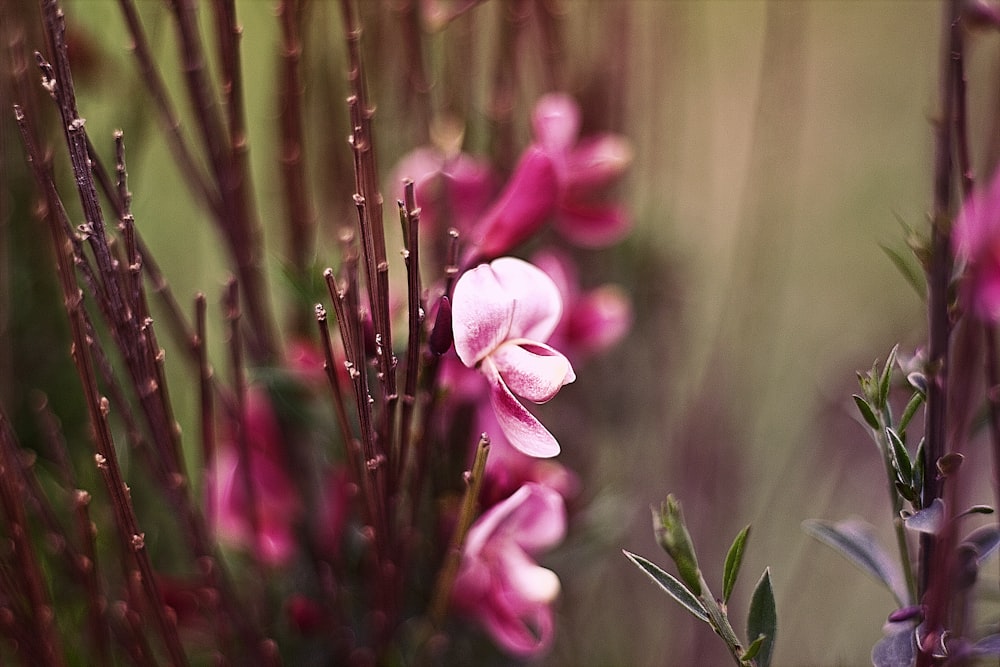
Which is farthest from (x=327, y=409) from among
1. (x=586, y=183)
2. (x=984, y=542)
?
(x=984, y=542)

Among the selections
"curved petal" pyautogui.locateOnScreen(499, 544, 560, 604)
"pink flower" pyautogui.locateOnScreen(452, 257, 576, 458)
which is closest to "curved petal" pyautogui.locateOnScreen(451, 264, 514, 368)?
"pink flower" pyautogui.locateOnScreen(452, 257, 576, 458)

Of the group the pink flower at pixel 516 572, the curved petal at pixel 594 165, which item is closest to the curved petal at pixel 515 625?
the pink flower at pixel 516 572

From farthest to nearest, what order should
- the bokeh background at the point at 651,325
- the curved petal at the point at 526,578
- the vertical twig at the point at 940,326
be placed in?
the bokeh background at the point at 651,325
the curved petal at the point at 526,578
the vertical twig at the point at 940,326

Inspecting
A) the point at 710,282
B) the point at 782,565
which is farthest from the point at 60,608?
the point at 710,282

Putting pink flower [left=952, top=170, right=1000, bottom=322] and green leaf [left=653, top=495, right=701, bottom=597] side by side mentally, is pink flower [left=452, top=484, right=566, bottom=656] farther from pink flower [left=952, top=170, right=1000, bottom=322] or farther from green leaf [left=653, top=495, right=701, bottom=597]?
pink flower [left=952, top=170, right=1000, bottom=322]

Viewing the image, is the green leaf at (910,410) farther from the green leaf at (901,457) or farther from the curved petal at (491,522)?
the curved petal at (491,522)

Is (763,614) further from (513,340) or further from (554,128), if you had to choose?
(554,128)

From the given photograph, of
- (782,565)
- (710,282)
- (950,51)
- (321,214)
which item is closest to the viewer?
(950,51)

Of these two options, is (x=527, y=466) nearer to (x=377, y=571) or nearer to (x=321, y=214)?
(x=377, y=571)
